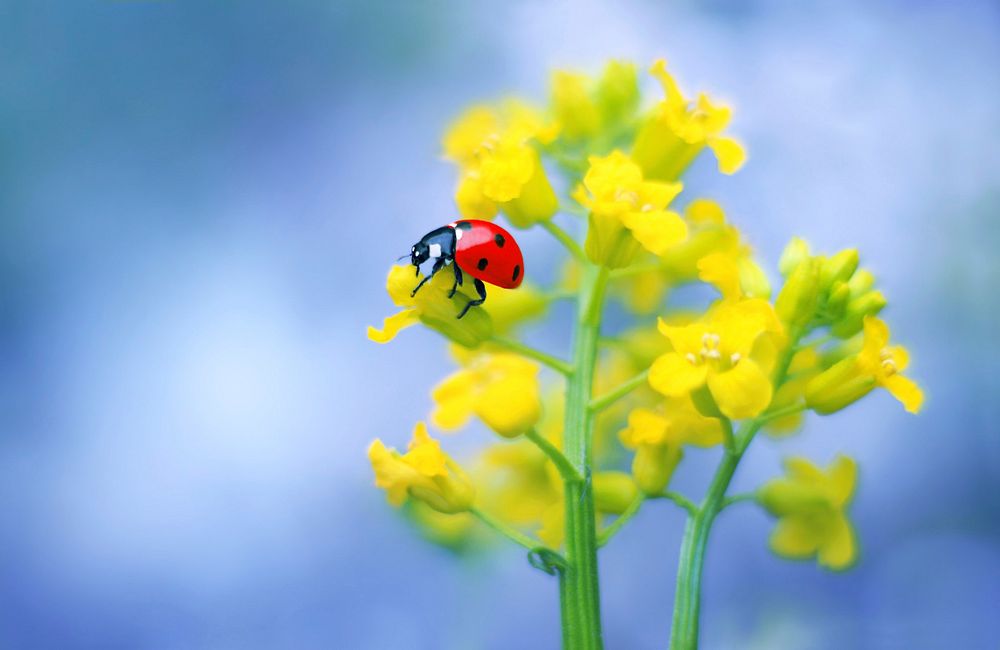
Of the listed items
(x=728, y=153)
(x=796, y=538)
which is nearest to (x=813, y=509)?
(x=796, y=538)

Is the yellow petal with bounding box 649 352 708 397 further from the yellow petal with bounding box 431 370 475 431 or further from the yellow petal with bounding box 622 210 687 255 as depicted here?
the yellow petal with bounding box 431 370 475 431

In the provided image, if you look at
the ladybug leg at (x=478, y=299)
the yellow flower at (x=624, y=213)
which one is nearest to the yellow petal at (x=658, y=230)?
the yellow flower at (x=624, y=213)

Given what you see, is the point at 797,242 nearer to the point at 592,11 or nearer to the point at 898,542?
the point at 898,542

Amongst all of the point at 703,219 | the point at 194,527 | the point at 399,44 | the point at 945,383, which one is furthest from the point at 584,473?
the point at 399,44

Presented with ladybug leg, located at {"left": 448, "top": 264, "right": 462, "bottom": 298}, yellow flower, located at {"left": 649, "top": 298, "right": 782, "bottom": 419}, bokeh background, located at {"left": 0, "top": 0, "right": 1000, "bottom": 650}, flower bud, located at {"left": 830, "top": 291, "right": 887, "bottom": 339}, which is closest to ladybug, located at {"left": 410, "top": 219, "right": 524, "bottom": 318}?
ladybug leg, located at {"left": 448, "top": 264, "right": 462, "bottom": 298}

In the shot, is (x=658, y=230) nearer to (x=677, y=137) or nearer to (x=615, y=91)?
(x=677, y=137)

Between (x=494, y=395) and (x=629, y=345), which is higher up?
(x=629, y=345)

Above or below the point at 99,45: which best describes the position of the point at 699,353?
below
